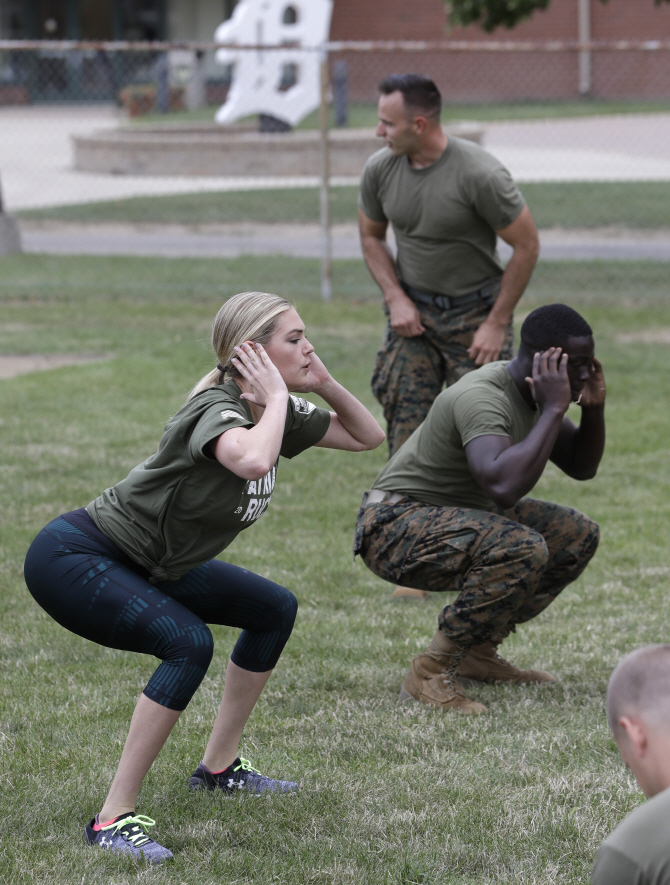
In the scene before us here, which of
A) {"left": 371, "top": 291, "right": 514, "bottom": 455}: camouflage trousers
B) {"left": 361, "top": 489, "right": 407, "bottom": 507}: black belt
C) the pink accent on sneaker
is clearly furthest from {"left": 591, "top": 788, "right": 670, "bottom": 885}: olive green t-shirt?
{"left": 371, "top": 291, "right": 514, "bottom": 455}: camouflage trousers

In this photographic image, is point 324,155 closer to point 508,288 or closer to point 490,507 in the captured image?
point 508,288

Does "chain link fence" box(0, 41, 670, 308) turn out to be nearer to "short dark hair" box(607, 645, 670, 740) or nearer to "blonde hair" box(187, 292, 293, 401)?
"blonde hair" box(187, 292, 293, 401)

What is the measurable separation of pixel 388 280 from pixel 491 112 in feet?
80.1

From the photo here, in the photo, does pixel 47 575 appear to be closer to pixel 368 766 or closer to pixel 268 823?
pixel 268 823

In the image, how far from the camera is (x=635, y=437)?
7.86 meters

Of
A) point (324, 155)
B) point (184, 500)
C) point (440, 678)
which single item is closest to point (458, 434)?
point (440, 678)

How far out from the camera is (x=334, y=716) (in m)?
4.00

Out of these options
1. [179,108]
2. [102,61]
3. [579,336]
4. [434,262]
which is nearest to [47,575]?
[579,336]

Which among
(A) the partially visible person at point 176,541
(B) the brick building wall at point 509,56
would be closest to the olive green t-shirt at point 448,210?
(A) the partially visible person at point 176,541

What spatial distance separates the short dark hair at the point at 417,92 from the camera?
5.30 meters

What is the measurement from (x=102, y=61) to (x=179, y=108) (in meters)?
5.16

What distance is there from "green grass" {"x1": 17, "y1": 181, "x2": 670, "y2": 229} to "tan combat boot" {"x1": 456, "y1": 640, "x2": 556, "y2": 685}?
13803mm

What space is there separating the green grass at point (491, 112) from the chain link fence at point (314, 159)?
0.12 meters

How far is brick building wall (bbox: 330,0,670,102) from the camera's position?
31.8 metres
